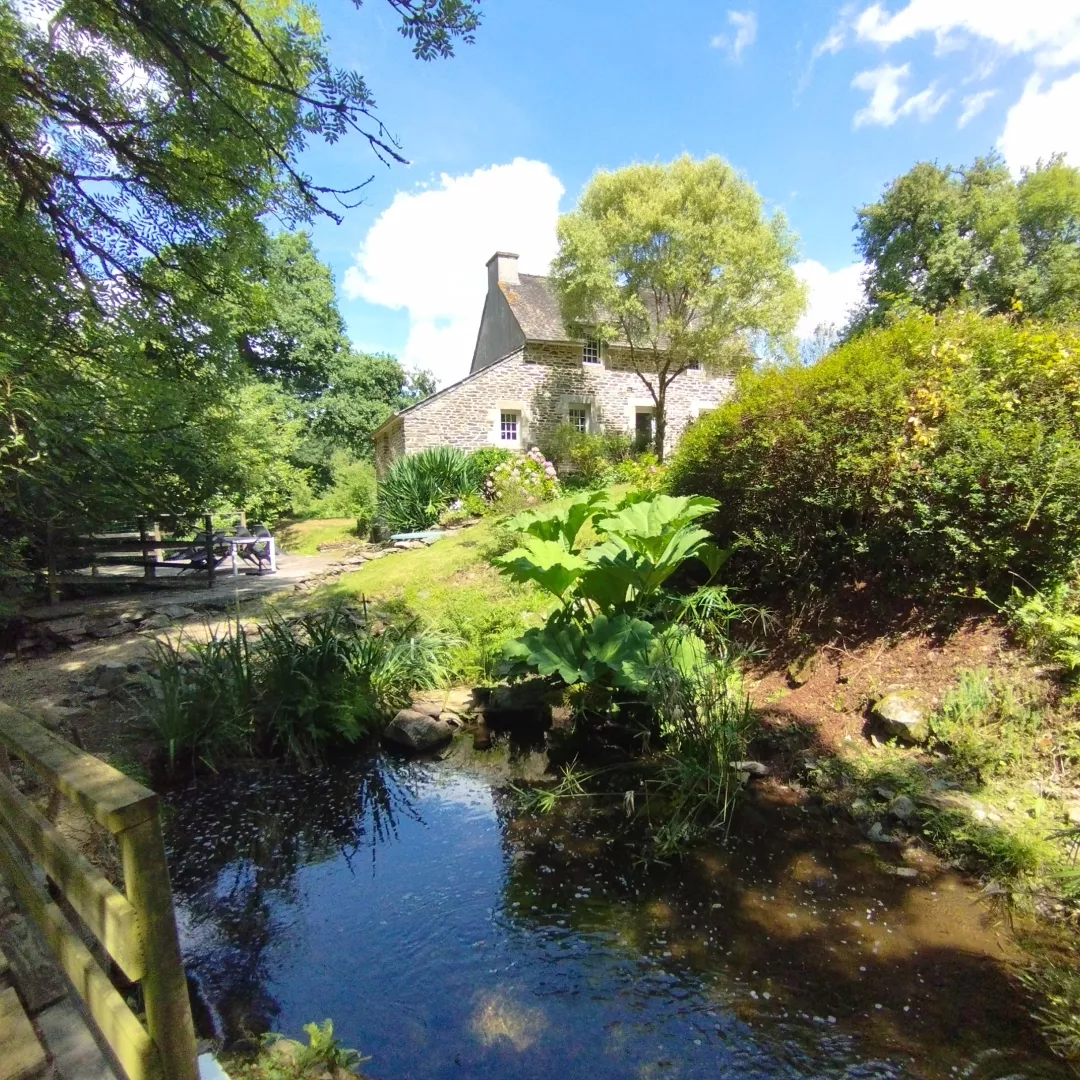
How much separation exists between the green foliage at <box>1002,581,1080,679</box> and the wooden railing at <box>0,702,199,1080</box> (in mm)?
4641

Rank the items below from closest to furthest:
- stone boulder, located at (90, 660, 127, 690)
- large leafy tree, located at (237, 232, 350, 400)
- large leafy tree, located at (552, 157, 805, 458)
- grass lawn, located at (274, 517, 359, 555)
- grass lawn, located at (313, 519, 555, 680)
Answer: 1. stone boulder, located at (90, 660, 127, 690)
2. grass lawn, located at (313, 519, 555, 680)
3. large leafy tree, located at (552, 157, 805, 458)
4. grass lawn, located at (274, 517, 359, 555)
5. large leafy tree, located at (237, 232, 350, 400)

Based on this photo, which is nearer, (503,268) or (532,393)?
(532,393)

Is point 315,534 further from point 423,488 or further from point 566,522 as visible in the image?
point 566,522

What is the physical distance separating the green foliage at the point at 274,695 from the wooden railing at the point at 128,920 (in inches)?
134

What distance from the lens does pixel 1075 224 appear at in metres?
20.6

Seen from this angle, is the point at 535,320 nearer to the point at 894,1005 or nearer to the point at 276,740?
the point at 276,740

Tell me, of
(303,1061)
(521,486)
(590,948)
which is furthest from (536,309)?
(303,1061)

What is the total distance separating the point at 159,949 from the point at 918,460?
4.97 meters

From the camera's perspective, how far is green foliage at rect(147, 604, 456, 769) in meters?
4.52

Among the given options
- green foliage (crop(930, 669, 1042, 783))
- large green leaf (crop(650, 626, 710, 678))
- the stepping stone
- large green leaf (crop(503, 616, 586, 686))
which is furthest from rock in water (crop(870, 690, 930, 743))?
the stepping stone

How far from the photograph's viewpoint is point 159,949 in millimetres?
1163

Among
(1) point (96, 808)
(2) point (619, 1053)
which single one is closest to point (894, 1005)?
(2) point (619, 1053)

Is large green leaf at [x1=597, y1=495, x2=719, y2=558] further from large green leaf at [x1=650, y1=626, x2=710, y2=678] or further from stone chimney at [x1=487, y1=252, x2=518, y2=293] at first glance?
stone chimney at [x1=487, y1=252, x2=518, y2=293]

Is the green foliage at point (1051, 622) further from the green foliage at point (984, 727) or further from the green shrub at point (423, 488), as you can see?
the green shrub at point (423, 488)
